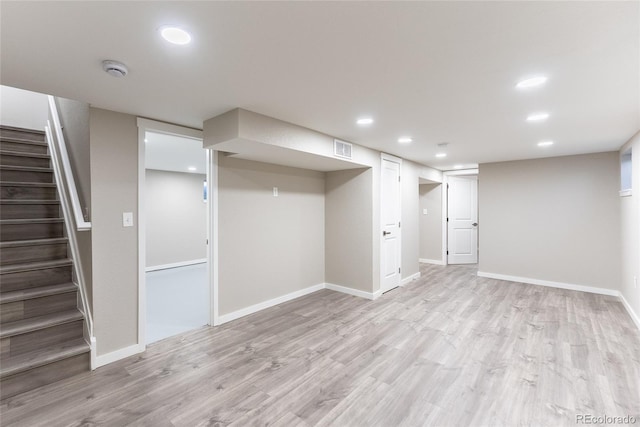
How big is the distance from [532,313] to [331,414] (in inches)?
129

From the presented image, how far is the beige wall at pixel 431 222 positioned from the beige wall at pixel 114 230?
20.4 ft

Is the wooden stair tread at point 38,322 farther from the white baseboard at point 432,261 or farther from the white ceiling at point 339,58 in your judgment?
the white baseboard at point 432,261

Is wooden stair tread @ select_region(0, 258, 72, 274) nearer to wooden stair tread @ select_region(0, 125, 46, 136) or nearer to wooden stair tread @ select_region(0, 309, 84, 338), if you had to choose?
wooden stair tread @ select_region(0, 309, 84, 338)

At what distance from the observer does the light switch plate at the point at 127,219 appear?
271cm

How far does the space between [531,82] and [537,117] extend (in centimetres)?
103

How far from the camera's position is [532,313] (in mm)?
3752

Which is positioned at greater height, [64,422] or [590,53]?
[590,53]

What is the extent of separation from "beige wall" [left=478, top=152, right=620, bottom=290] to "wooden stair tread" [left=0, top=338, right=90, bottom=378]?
626cm

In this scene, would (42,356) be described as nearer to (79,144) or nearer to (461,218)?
(79,144)

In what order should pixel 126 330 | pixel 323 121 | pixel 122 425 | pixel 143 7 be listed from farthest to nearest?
pixel 323 121
pixel 126 330
pixel 122 425
pixel 143 7

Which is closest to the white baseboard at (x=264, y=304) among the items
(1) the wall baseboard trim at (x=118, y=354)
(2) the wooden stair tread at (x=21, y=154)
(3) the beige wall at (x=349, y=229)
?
(3) the beige wall at (x=349, y=229)

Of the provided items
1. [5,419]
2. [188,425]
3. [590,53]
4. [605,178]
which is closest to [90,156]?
[5,419]

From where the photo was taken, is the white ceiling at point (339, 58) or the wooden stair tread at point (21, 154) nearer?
the white ceiling at point (339, 58)

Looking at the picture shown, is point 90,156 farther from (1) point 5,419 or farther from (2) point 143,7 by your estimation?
(1) point 5,419
